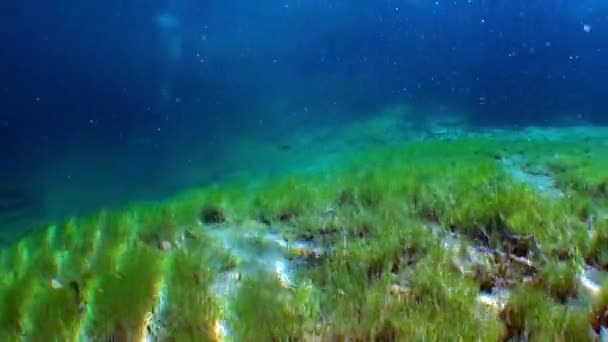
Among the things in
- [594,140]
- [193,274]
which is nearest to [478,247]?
[193,274]

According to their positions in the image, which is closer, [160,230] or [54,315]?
[54,315]

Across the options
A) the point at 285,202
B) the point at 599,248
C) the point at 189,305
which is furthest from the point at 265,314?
the point at 285,202

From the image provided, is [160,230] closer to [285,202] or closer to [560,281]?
[285,202]

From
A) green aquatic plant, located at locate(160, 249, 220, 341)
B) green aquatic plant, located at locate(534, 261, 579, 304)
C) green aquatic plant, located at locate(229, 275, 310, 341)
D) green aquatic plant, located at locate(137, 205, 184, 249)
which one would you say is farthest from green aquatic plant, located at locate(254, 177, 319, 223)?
green aquatic plant, located at locate(534, 261, 579, 304)

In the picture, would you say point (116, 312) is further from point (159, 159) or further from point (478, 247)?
point (159, 159)

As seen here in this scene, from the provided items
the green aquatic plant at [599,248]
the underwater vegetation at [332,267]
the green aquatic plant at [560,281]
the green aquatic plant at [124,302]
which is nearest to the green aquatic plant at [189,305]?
the underwater vegetation at [332,267]

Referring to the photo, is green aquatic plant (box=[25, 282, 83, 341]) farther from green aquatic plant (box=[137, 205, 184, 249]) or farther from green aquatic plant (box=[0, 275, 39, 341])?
green aquatic plant (box=[137, 205, 184, 249])

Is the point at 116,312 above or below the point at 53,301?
above

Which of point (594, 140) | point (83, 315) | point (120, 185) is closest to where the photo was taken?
point (83, 315)

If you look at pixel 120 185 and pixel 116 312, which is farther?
pixel 120 185
